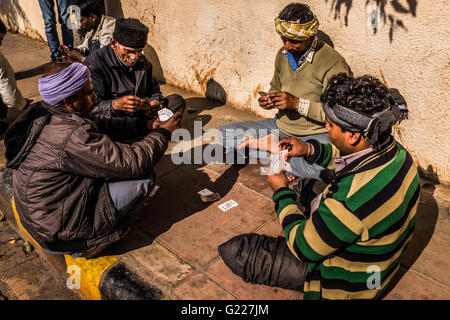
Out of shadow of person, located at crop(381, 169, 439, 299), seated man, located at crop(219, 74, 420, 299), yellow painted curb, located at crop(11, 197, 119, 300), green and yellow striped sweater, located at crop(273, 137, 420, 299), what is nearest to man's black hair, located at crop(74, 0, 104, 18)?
yellow painted curb, located at crop(11, 197, 119, 300)

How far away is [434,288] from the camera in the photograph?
2.95m

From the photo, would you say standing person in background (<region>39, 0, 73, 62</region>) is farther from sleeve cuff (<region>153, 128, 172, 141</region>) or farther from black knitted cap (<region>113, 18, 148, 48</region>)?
sleeve cuff (<region>153, 128, 172, 141</region>)

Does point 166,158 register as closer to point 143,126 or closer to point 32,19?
point 143,126

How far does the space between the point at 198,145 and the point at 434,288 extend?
10.1ft

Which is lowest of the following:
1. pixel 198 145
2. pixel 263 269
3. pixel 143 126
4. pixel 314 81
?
pixel 198 145

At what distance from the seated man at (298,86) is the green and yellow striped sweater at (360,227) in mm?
1574

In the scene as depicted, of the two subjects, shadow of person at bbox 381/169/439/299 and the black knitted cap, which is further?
the black knitted cap

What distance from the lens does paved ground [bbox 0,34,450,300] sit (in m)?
2.98

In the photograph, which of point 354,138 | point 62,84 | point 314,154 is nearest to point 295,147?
point 314,154

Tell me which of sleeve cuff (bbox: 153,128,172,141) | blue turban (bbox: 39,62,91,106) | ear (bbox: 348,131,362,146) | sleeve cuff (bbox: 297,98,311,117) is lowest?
sleeve cuff (bbox: 297,98,311,117)

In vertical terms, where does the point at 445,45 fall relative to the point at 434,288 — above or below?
above

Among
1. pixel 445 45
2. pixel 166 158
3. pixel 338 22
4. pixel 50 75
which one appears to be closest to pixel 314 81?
pixel 338 22

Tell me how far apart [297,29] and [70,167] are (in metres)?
2.35

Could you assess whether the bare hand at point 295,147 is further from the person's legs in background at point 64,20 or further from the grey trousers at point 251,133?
the person's legs in background at point 64,20
